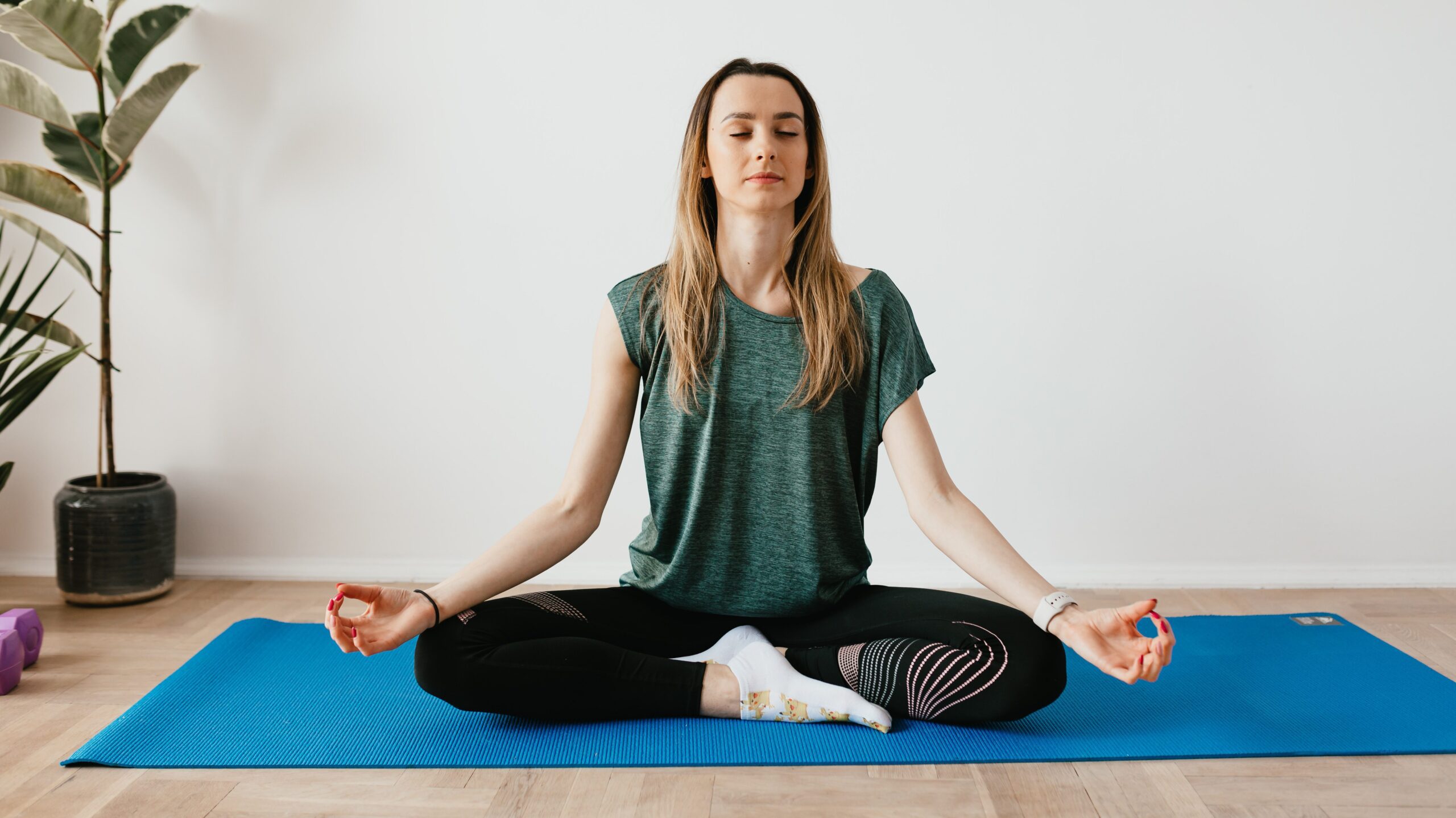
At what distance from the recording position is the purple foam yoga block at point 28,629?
205cm

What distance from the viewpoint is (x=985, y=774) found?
1610 millimetres

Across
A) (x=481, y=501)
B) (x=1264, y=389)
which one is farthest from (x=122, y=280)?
(x=1264, y=389)

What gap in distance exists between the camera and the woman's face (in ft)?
5.84

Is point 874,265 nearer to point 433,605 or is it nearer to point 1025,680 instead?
point 1025,680

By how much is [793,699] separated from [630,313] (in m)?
0.69

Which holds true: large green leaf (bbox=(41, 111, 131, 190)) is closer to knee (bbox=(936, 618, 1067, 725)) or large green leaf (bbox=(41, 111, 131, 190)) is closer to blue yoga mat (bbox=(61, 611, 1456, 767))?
blue yoga mat (bbox=(61, 611, 1456, 767))

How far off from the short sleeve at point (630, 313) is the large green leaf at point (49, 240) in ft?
4.28

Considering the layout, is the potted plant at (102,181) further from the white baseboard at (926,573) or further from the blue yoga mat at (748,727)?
the blue yoga mat at (748,727)

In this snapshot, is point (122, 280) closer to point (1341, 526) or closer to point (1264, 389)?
point (1264, 389)

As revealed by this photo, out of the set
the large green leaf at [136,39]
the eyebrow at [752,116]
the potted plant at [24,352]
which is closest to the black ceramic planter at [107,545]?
the potted plant at [24,352]

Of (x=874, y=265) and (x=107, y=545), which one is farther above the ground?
(x=874, y=265)

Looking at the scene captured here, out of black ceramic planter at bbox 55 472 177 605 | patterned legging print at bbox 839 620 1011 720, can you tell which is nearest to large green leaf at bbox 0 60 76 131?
black ceramic planter at bbox 55 472 177 605

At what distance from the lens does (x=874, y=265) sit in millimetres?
2764

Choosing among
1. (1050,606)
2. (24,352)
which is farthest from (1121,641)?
(24,352)
